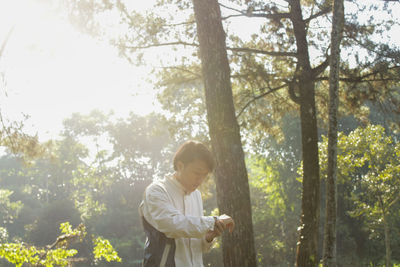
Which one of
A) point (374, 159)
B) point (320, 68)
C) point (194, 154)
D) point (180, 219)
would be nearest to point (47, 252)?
point (194, 154)

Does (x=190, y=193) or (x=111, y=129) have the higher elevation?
(x=111, y=129)

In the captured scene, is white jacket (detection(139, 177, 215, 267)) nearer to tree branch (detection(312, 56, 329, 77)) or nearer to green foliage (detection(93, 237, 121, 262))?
green foliage (detection(93, 237, 121, 262))

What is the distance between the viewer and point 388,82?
28.5ft

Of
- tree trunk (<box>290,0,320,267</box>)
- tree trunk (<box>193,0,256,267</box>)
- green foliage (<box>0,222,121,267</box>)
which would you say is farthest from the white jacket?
tree trunk (<box>290,0,320,267</box>)

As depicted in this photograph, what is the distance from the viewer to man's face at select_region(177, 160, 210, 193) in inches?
101

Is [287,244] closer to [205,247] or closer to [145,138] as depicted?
[205,247]

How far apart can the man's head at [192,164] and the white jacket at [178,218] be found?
0.06m

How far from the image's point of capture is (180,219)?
224 cm

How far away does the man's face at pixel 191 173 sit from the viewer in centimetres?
255

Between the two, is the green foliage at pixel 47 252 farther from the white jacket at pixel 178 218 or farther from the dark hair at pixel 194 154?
the dark hair at pixel 194 154

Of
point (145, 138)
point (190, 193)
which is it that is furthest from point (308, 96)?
point (145, 138)

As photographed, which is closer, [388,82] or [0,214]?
[388,82]

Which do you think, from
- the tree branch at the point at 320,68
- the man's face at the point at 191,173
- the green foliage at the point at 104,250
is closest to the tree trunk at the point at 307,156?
the tree branch at the point at 320,68

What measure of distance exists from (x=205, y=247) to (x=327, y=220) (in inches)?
151
